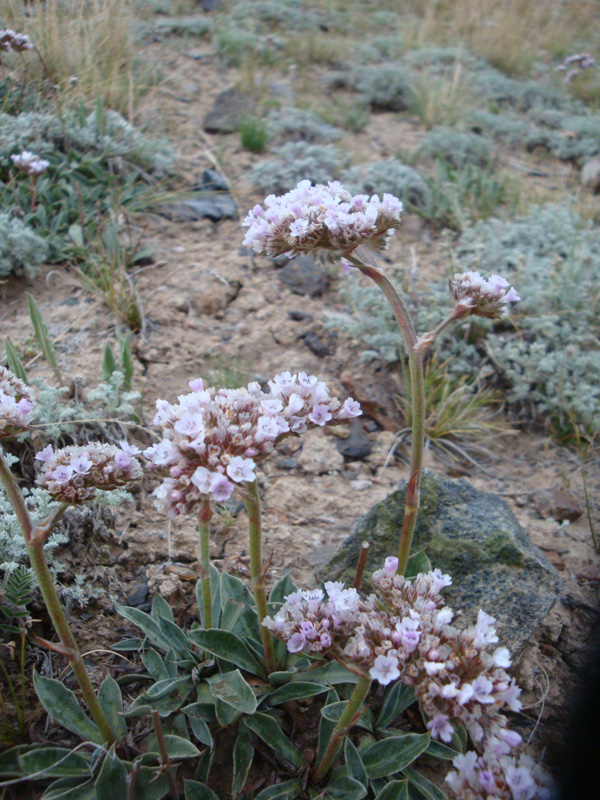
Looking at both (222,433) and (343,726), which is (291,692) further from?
(222,433)

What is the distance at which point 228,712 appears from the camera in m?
1.73

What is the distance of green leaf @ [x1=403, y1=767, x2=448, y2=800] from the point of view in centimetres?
169

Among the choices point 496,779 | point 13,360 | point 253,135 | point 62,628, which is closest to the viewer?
point 496,779

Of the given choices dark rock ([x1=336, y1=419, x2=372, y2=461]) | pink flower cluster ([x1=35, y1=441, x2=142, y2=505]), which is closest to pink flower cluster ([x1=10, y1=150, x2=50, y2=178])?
dark rock ([x1=336, y1=419, x2=372, y2=461])

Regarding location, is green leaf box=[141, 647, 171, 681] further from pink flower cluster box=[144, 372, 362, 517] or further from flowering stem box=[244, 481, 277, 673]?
pink flower cluster box=[144, 372, 362, 517]

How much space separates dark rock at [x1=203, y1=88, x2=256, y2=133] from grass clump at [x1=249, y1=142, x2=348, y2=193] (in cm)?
94

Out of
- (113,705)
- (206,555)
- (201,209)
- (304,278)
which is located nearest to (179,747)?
(113,705)

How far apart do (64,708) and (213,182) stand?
4275 mm

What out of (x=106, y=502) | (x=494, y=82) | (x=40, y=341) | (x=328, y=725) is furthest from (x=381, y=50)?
(x=328, y=725)

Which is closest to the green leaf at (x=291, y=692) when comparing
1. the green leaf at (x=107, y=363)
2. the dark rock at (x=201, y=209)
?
the green leaf at (x=107, y=363)

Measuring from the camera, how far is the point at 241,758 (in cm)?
171

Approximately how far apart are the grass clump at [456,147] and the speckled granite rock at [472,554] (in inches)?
181

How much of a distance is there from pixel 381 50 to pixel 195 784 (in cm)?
944

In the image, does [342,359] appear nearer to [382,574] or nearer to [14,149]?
[382,574]
